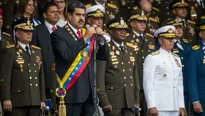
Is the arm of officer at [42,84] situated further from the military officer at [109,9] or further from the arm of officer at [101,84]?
the military officer at [109,9]

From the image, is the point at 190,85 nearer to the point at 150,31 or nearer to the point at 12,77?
the point at 150,31

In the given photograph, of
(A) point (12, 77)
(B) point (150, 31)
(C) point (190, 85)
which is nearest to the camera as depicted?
(A) point (12, 77)

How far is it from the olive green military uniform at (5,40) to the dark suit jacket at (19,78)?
0.37 feet

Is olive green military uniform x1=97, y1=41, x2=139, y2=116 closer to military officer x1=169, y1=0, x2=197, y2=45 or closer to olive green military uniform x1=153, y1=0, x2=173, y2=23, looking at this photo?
military officer x1=169, y1=0, x2=197, y2=45

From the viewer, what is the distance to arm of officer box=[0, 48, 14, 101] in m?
10.4

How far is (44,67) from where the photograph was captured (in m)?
11.4

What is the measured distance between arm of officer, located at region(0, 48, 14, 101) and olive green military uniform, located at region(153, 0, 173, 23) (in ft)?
17.6

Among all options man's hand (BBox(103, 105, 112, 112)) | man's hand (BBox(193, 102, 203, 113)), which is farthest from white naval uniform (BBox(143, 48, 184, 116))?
man's hand (BBox(103, 105, 112, 112))

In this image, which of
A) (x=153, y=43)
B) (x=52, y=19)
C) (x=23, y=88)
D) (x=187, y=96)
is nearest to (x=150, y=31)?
(x=153, y=43)

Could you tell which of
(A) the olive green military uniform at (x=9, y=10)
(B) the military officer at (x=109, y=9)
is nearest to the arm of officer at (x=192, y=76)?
(B) the military officer at (x=109, y=9)

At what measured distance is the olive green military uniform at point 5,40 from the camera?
10.8m

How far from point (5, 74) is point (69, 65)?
37.6 inches

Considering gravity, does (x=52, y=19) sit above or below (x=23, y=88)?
above

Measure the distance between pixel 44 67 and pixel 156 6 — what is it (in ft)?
15.5
